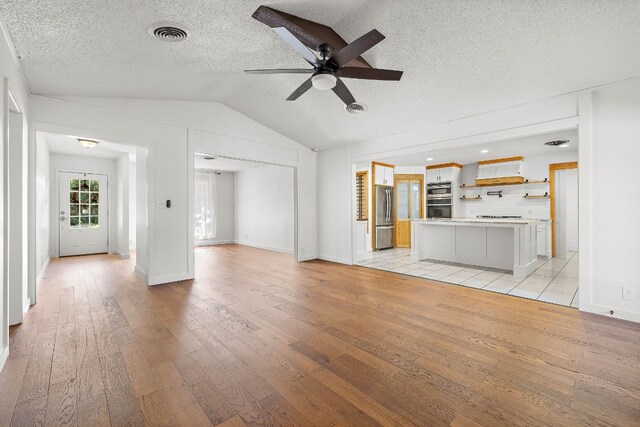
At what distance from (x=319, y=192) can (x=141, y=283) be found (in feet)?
12.4

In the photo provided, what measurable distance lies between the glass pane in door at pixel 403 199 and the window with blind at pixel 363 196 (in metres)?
1.26

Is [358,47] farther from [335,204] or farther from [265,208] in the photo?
[265,208]

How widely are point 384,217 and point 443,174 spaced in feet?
6.65

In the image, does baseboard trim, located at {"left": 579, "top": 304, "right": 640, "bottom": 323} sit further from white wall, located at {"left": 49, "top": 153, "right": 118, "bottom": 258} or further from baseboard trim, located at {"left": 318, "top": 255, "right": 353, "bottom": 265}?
white wall, located at {"left": 49, "top": 153, "right": 118, "bottom": 258}

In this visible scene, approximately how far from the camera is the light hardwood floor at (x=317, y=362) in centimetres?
161

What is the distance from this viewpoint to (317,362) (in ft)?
7.00

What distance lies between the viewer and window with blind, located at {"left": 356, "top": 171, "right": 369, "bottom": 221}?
7840 mm

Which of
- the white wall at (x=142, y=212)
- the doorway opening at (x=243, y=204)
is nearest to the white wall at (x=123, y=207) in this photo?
the doorway opening at (x=243, y=204)

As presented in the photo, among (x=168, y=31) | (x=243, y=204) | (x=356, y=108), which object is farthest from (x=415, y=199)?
(x=168, y=31)

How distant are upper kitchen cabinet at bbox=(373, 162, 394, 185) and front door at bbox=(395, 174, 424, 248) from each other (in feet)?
1.02

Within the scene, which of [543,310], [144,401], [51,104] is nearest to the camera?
[144,401]

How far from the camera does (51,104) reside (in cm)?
355

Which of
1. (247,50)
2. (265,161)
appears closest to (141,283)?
(265,161)

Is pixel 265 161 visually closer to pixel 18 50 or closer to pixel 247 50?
pixel 247 50
